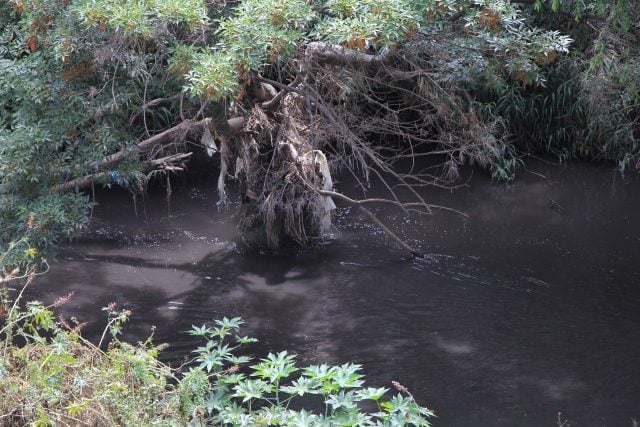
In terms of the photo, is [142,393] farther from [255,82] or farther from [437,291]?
[437,291]

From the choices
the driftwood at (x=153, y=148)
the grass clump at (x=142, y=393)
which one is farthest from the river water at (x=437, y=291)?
the grass clump at (x=142, y=393)

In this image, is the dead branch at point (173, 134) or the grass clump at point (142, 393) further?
the dead branch at point (173, 134)

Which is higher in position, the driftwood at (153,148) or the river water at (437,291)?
the driftwood at (153,148)

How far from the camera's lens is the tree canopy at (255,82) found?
469cm

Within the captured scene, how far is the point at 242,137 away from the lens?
6969mm

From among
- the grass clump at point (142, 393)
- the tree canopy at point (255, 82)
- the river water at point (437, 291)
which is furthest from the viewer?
the river water at point (437, 291)

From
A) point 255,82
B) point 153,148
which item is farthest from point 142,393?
point 153,148

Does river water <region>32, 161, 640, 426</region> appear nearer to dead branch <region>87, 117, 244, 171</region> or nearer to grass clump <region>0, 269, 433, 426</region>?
dead branch <region>87, 117, 244, 171</region>

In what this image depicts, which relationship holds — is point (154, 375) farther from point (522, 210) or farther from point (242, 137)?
point (522, 210)

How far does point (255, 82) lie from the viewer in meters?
6.28

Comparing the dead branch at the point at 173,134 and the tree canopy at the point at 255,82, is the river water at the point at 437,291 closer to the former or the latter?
the tree canopy at the point at 255,82

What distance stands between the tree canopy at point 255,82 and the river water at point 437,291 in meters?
0.63

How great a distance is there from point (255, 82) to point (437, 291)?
6.99ft

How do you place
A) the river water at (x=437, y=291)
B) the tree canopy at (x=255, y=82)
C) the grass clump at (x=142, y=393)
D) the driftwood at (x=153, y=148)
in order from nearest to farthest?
the grass clump at (x=142, y=393)
the tree canopy at (x=255, y=82)
the river water at (x=437, y=291)
the driftwood at (x=153, y=148)
